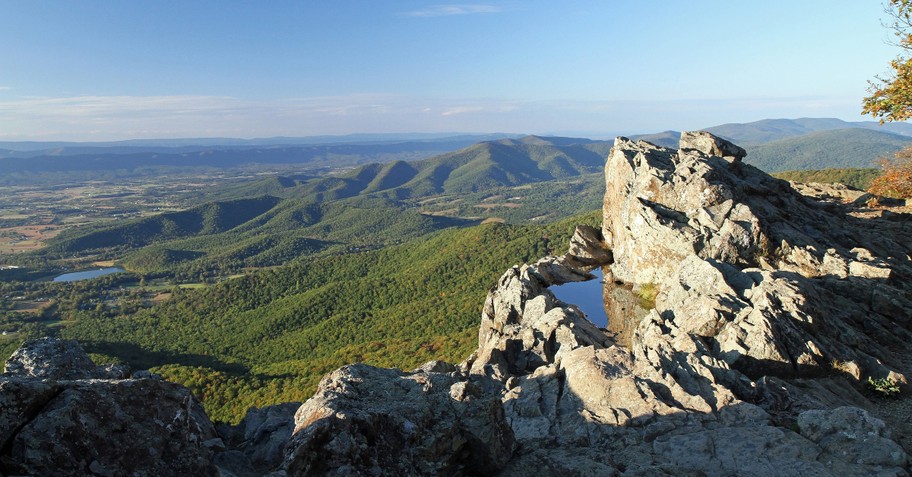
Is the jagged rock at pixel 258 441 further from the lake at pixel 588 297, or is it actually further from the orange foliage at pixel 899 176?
the orange foliage at pixel 899 176

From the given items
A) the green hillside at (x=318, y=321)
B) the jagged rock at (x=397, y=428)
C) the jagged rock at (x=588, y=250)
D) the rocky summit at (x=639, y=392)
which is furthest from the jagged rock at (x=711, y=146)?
the jagged rock at (x=397, y=428)

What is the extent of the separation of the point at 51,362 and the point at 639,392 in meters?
15.7

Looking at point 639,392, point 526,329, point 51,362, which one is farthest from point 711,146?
point 51,362

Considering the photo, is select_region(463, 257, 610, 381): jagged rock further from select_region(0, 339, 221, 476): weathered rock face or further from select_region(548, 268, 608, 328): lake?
select_region(0, 339, 221, 476): weathered rock face

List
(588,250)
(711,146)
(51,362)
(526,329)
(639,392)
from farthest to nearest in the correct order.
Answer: (711,146) → (588,250) → (526,329) → (639,392) → (51,362)

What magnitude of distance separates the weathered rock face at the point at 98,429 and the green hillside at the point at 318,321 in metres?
34.3

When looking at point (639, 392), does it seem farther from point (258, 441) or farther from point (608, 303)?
point (608, 303)

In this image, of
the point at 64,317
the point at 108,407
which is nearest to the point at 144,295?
the point at 64,317

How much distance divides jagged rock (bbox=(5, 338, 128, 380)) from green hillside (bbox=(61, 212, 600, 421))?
32172 millimetres

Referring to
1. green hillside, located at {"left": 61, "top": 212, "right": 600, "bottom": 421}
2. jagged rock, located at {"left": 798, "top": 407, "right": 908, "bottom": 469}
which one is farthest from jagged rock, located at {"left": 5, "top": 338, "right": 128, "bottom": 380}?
green hillside, located at {"left": 61, "top": 212, "right": 600, "bottom": 421}

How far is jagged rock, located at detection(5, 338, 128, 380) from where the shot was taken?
10289 mm

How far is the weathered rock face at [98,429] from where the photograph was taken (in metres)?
6.61

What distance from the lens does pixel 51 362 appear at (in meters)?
10.6

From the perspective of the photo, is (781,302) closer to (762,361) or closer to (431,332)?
(762,361)
